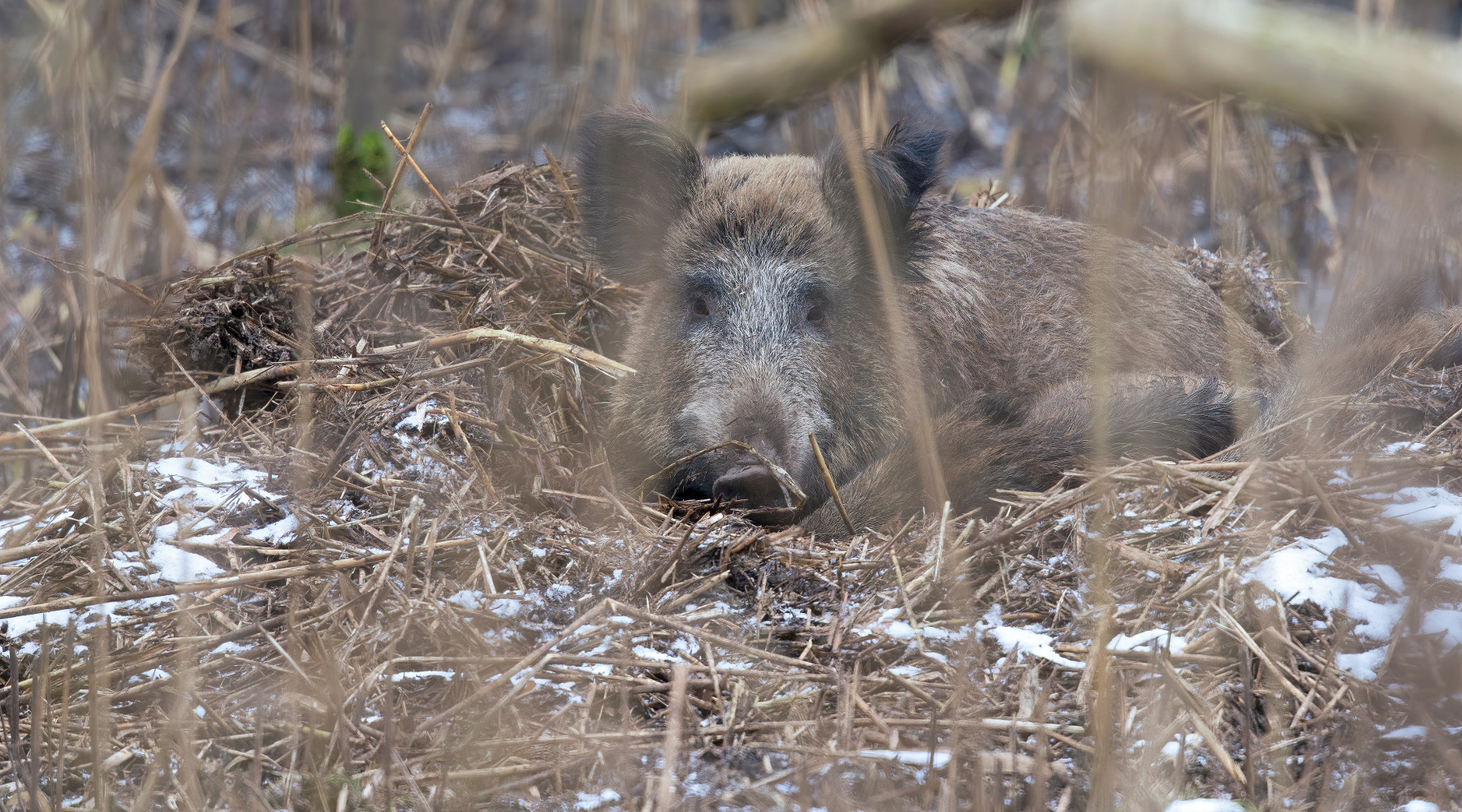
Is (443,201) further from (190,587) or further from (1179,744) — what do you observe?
(1179,744)

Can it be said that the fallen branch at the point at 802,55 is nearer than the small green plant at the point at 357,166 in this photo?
Yes

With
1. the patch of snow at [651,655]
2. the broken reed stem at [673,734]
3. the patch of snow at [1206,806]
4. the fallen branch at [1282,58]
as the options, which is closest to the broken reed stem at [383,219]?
the patch of snow at [651,655]

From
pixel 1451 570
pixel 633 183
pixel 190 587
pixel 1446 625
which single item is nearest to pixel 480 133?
pixel 633 183

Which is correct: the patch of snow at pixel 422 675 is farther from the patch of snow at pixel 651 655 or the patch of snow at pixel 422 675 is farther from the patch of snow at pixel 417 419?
the patch of snow at pixel 417 419

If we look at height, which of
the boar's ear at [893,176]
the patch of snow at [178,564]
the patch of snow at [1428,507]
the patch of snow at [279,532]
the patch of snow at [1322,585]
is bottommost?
the patch of snow at [178,564]

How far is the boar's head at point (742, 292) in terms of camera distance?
429cm

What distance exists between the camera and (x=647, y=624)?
119 inches

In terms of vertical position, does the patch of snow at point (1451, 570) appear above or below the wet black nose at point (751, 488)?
above

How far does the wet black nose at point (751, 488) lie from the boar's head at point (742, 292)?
243 millimetres

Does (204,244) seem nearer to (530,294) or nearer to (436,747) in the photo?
(530,294)

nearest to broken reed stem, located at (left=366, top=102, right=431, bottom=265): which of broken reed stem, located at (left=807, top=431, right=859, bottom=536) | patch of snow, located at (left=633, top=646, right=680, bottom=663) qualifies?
broken reed stem, located at (left=807, top=431, right=859, bottom=536)

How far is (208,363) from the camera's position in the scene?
172 inches

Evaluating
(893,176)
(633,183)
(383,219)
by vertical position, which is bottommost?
(383,219)

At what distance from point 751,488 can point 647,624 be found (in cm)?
89
